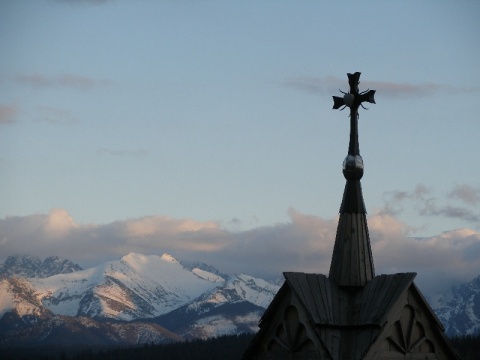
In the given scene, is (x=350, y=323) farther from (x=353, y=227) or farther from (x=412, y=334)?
(x=353, y=227)

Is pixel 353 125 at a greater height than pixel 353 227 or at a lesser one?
greater

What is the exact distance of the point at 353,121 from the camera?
2111cm

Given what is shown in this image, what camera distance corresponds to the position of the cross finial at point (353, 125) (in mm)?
20922

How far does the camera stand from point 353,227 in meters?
20.9

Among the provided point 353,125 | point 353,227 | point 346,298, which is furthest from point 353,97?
point 346,298

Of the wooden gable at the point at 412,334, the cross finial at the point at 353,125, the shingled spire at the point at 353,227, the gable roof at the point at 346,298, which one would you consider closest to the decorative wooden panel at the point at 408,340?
the wooden gable at the point at 412,334

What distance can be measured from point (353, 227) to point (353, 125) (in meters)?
1.83

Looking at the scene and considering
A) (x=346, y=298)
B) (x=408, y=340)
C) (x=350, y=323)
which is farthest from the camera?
(x=346, y=298)

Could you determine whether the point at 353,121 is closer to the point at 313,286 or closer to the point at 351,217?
the point at 351,217

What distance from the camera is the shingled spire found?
67.3 ft

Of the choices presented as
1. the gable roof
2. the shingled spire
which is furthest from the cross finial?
the gable roof

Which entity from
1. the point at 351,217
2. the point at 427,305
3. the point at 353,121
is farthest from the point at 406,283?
the point at 353,121

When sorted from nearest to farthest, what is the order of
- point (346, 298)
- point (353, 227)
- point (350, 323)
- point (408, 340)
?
1. point (408, 340)
2. point (350, 323)
3. point (346, 298)
4. point (353, 227)

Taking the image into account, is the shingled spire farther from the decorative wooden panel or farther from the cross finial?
the decorative wooden panel
